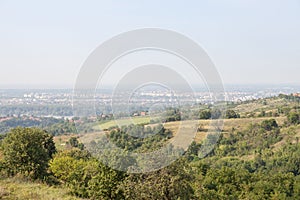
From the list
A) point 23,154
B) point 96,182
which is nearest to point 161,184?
point 96,182

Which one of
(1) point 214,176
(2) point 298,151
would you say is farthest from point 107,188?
(2) point 298,151

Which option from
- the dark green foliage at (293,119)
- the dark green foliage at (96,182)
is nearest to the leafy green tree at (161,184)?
the dark green foliage at (96,182)

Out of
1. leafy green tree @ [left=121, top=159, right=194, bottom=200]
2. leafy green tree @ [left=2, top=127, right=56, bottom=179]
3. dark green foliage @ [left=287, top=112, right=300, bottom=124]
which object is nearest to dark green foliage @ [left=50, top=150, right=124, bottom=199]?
leafy green tree @ [left=121, top=159, right=194, bottom=200]

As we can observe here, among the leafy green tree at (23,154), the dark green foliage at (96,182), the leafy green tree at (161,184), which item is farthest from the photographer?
the leafy green tree at (23,154)

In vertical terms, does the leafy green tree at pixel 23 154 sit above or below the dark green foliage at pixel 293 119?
above

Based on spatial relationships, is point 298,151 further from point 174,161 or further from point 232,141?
point 174,161

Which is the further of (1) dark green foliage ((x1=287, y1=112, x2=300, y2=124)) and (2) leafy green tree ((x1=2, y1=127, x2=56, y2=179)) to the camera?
(1) dark green foliage ((x1=287, y1=112, x2=300, y2=124))

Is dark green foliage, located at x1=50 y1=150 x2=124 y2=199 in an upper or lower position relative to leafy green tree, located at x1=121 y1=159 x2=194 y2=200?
lower

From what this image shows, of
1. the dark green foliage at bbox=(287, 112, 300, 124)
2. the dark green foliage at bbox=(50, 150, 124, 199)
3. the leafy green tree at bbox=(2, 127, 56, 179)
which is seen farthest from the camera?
the dark green foliage at bbox=(287, 112, 300, 124)

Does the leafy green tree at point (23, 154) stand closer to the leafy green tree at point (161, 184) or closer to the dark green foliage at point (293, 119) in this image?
the leafy green tree at point (161, 184)

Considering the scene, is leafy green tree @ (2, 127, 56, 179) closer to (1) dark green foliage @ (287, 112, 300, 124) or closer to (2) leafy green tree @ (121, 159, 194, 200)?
(2) leafy green tree @ (121, 159, 194, 200)

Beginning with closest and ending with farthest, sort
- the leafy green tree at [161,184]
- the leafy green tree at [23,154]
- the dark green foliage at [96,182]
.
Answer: the leafy green tree at [161,184]
the dark green foliage at [96,182]
the leafy green tree at [23,154]

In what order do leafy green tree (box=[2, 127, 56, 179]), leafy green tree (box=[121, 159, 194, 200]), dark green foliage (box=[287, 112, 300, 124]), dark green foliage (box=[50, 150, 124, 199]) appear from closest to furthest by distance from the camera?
1. leafy green tree (box=[121, 159, 194, 200])
2. dark green foliage (box=[50, 150, 124, 199])
3. leafy green tree (box=[2, 127, 56, 179])
4. dark green foliage (box=[287, 112, 300, 124])
